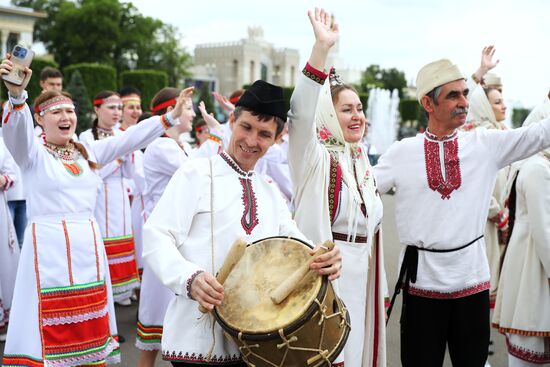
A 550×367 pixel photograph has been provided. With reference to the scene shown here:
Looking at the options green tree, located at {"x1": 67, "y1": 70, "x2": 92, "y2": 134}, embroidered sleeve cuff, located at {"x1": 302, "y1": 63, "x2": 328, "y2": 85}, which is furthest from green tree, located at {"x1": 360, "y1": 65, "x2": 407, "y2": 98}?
embroidered sleeve cuff, located at {"x1": 302, "y1": 63, "x2": 328, "y2": 85}

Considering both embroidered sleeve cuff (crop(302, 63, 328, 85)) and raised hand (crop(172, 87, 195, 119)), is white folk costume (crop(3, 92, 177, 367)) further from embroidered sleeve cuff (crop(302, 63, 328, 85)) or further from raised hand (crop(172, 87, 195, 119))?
embroidered sleeve cuff (crop(302, 63, 328, 85))

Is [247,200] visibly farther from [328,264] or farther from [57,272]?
[57,272]

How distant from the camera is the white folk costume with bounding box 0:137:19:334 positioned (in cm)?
554

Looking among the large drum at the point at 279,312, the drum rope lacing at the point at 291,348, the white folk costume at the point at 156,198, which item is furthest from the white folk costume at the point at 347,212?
the white folk costume at the point at 156,198

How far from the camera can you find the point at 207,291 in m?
2.27

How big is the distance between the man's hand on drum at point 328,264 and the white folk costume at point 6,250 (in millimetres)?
4101

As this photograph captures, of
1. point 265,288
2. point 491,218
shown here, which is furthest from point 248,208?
point 491,218

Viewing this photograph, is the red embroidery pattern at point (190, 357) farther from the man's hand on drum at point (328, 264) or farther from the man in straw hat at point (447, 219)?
the man in straw hat at point (447, 219)

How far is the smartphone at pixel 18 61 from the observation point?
3.25 meters

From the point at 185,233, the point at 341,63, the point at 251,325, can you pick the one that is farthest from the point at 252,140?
the point at 341,63

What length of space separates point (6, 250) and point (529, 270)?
176 inches

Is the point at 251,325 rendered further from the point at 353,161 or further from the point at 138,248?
the point at 138,248

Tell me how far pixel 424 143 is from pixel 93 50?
189ft

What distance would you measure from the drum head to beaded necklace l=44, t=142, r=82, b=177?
1.99 meters
